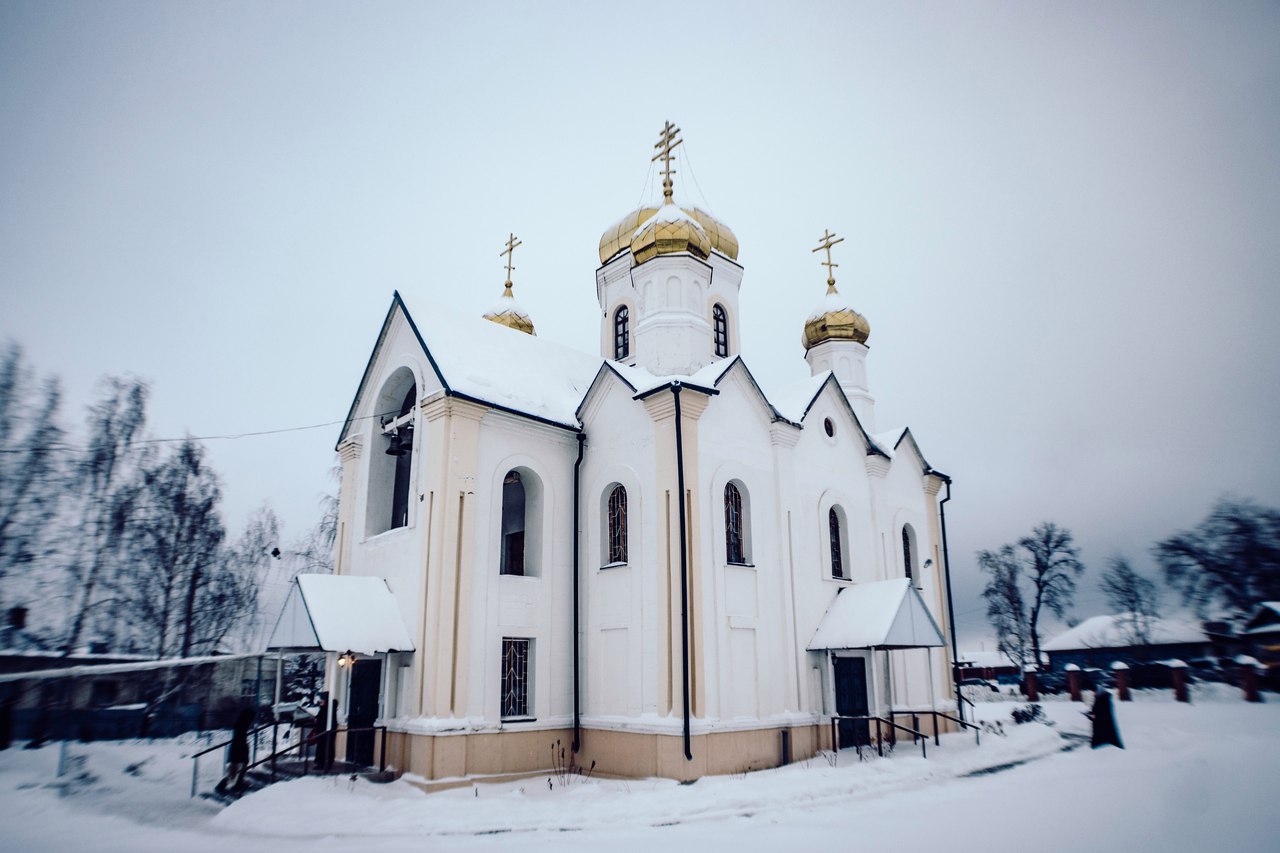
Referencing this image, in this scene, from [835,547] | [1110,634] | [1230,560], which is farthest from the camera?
[1110,634]

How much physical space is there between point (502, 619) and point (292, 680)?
15701 millimetres

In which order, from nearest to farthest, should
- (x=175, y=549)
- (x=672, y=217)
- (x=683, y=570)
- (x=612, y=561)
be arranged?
(x=683, y=570), (x=612, y=561), (x=672, y=217), (x=175, y=549)

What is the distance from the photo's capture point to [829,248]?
2158 cm

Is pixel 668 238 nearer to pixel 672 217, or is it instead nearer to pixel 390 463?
pixel 672 217

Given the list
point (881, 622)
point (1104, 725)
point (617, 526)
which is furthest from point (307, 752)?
point (1104, 725)

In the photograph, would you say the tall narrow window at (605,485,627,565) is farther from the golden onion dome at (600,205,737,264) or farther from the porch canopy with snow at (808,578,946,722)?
the golden onion dome at (600,205,737,264)

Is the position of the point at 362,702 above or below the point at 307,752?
above

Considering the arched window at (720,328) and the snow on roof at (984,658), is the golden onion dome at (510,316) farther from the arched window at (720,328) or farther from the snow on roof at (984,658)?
the snow on roof at (984,658)

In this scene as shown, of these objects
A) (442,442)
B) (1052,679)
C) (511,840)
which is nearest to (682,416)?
(442,442)

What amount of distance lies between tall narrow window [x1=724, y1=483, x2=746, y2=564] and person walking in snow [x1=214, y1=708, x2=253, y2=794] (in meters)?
8.63

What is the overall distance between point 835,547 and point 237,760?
11937 mm

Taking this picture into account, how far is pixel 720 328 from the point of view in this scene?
20.3 meters

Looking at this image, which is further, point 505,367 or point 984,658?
point 984,658

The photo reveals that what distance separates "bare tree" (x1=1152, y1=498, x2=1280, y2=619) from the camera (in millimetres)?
9703
